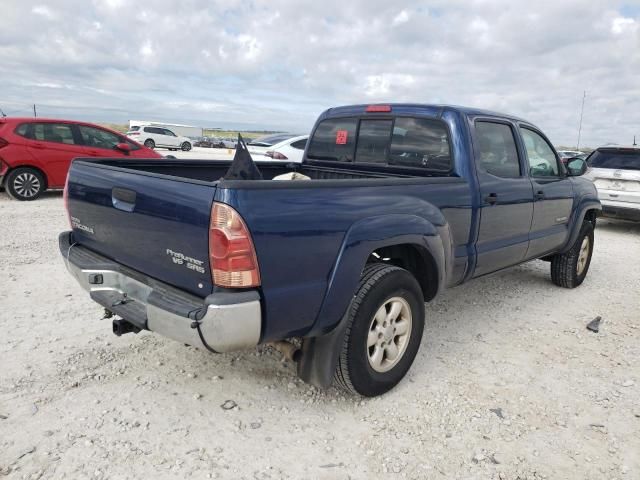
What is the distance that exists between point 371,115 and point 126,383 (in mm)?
2854

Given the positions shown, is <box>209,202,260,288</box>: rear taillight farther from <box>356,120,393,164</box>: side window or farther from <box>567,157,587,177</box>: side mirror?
<box>567,157,587,177</box>: side mirror

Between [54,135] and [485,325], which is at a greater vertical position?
[54,135]

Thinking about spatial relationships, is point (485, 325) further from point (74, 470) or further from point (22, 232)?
point (22, 232)

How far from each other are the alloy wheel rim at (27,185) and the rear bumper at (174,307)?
7760 mm

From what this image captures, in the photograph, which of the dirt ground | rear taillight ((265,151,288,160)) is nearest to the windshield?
the dirt ground

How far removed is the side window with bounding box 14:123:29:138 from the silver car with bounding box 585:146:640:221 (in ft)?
34.4

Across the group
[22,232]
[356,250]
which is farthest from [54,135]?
[356,250]

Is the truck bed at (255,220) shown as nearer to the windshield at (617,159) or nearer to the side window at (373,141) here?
the side window at (373,141)

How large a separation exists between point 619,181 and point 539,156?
5.48 m

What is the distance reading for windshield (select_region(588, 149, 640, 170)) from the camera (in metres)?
9.30

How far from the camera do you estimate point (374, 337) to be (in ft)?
10.0

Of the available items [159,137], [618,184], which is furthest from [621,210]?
[159,137]

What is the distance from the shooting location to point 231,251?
2291 millimetres

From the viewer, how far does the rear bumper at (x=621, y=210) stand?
9.05m
